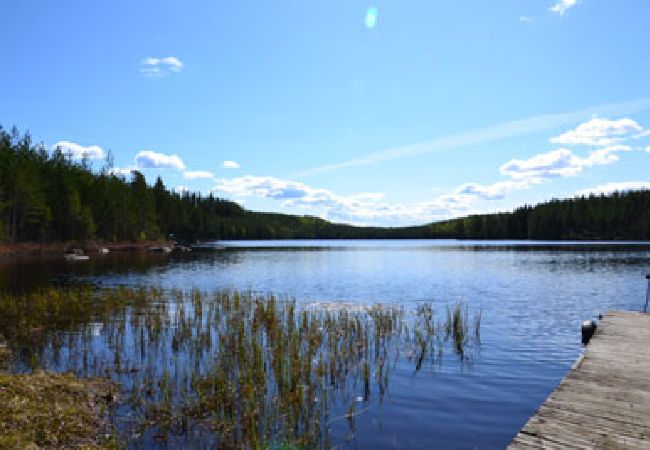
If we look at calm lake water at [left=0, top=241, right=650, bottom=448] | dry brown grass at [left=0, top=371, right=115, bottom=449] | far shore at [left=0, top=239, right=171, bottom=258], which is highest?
far shore at [left=0, top=239, right=171, bottom=258]

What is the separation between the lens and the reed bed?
11523mm

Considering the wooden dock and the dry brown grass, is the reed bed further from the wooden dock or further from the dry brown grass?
the wooden dock

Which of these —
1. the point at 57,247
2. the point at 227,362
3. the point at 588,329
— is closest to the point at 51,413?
the point at 227,362

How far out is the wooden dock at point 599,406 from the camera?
29.4ft

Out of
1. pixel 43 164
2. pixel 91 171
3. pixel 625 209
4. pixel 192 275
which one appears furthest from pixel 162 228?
pixel 625 209

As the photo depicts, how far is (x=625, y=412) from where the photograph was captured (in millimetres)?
10367

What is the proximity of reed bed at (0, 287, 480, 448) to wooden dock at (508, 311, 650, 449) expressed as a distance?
470cm

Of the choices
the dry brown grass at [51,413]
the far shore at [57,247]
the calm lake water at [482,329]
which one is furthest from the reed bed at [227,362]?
the far shore at [57,247]

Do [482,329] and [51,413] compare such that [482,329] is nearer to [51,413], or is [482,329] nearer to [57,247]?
[51,413]

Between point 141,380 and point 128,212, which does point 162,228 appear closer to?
point 128,212

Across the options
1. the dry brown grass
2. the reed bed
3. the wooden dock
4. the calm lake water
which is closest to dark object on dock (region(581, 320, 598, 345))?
the calm lake water

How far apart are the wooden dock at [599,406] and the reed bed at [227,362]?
4.70 m

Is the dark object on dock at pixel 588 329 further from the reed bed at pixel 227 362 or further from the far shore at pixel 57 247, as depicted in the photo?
the far shore at pixel 57 247

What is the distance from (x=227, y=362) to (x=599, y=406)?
36.0 ft
